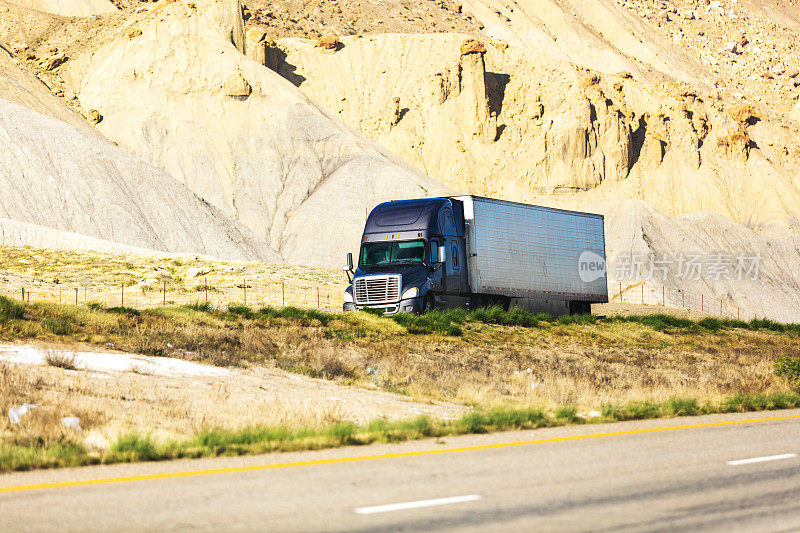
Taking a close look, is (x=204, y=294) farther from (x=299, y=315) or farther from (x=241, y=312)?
(x=299, y=315)

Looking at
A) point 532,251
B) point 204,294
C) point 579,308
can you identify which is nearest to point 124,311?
point 532,251

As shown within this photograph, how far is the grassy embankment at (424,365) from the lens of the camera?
37.3 feet

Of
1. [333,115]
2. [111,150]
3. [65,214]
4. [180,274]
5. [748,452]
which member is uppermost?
[333,115]

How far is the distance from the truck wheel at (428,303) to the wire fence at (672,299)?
36818 millimetres

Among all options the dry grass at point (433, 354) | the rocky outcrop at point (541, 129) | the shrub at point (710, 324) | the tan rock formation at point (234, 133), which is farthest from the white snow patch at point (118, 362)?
the rocky outcrop at point (541, 129)

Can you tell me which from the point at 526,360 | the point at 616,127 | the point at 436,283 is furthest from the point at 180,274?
the point at 616,127

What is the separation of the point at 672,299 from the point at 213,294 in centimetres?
3838

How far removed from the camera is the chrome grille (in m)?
32.2

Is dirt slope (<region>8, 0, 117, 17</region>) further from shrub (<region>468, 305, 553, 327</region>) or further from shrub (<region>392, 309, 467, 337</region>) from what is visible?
shrub (<region>392, 309, 467, 337</region>)

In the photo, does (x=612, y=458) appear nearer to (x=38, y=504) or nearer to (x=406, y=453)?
(x=406, y=453)

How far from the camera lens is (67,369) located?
16578 mm

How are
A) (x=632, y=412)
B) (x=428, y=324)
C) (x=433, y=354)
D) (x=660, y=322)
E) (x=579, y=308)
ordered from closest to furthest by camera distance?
(x=632, y=412), (x=433, y=354), (x=428, y=324), (x=660, y=322), (x=579, y=308)

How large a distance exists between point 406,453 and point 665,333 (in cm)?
3119

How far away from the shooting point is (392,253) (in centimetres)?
3281
